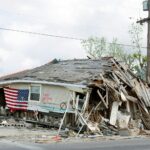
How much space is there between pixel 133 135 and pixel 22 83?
8510mm

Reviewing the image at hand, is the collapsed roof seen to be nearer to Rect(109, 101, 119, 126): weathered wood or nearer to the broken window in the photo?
the broken window

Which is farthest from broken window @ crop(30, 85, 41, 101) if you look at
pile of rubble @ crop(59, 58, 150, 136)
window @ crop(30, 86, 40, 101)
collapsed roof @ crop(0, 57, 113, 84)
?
pile of rubble @ crop(59, 58, 150, 136)

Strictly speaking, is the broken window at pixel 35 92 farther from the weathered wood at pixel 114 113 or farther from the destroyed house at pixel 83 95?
the weathered wood at pixel 114 113

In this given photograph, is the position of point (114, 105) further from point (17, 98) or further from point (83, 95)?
point (17, 98)

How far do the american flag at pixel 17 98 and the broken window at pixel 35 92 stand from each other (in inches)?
14.7

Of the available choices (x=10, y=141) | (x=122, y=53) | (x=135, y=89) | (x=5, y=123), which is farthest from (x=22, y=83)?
(x=122, y=53)

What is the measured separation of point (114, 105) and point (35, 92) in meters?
5.30

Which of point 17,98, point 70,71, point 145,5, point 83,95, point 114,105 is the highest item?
point 145,5

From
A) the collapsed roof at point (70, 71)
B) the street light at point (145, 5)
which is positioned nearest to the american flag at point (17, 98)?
the collapsed roof at point (70, 71)

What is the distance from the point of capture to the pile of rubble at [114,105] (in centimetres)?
2848

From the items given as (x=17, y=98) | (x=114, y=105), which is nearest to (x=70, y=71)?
(x=17, y=98)

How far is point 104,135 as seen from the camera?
27.2 m

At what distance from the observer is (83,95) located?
29.6 m

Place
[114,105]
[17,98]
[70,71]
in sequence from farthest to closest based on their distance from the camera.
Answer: [17,98] < [70,71] < [114,105]
